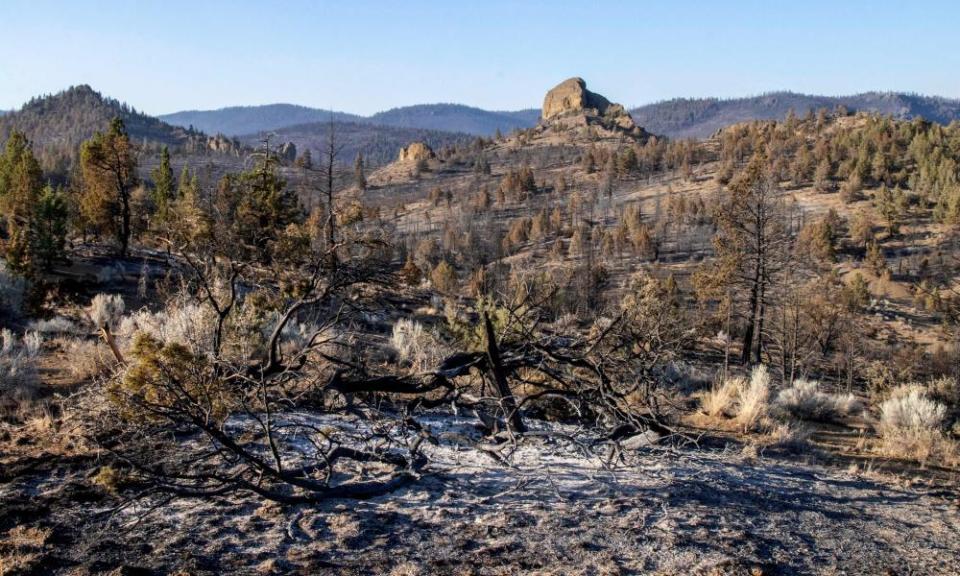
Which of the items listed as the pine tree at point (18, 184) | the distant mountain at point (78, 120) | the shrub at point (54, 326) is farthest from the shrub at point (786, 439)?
the distant mountain at point (78, 120)

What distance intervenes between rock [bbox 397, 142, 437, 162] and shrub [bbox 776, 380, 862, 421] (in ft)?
349

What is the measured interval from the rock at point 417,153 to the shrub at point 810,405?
349 feet

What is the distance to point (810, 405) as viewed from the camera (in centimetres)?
998

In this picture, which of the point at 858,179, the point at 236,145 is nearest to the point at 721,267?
the point at 858,179

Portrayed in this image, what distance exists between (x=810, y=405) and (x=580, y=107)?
13640cm

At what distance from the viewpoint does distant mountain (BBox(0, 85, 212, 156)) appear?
475ft

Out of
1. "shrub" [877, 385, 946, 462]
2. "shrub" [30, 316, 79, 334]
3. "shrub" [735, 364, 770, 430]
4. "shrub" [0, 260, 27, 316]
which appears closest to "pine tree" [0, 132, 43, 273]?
"shrub" [0, 260, 27, 316]

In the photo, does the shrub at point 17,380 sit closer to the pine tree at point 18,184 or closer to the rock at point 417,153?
the pine tree at point 18,184

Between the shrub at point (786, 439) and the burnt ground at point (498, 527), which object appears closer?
the burnt ground at point (498, 527)

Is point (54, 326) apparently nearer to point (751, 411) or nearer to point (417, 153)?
point (751, 411)

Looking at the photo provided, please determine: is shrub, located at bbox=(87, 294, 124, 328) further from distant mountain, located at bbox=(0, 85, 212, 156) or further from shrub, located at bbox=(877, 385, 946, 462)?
distant mountain, located at bbox=(0, 85, 212, 156)

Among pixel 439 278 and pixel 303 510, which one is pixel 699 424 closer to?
pixel 303 510

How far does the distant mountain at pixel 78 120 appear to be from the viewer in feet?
475

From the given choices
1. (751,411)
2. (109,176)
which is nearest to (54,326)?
(751,411)
